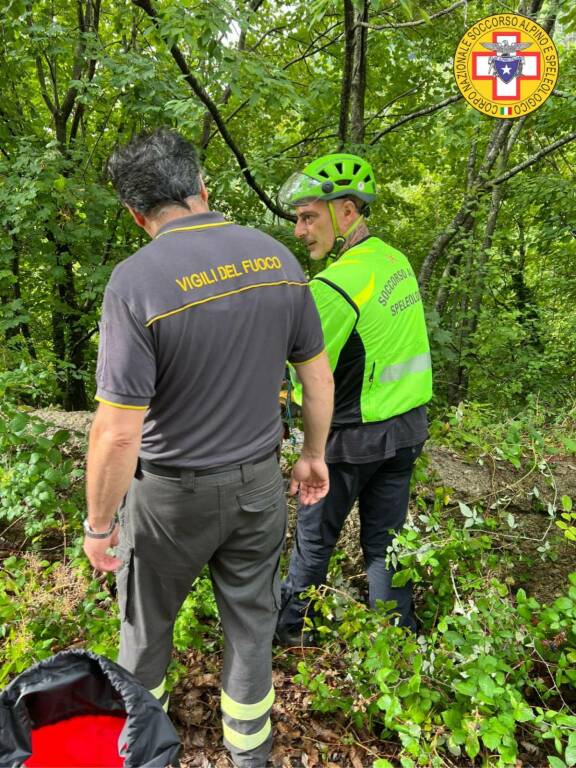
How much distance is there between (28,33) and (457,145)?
14.2 ft

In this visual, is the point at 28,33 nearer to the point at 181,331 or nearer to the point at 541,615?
the point at 181,331

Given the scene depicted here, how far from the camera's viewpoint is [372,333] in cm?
229

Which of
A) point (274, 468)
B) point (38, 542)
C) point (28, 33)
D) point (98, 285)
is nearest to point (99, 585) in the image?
point (38, 542)

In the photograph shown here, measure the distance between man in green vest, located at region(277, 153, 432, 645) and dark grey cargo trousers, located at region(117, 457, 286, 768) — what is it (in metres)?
0.52

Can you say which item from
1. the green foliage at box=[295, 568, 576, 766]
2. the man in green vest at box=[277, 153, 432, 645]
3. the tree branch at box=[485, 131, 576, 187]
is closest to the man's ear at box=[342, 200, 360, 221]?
the man in green vest at box=[277, 153, 432, 645]

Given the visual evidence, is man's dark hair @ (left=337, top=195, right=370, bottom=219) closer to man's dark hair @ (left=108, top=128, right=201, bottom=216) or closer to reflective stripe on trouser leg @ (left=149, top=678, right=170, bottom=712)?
man's dark hair @ (left=108, top=128, right=201, bottom=216)

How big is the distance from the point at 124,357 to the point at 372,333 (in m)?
1.18

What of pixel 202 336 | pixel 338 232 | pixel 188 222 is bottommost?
pixel 202 336

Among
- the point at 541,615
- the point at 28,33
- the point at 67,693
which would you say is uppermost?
the point at 28,33

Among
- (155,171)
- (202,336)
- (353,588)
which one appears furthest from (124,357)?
(353,588)

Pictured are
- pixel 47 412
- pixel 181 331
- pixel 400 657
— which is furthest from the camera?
pixel 47 412

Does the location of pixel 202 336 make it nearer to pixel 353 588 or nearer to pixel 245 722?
pixel 245 722

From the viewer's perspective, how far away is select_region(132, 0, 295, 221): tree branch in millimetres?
3504

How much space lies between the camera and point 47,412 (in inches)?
153
